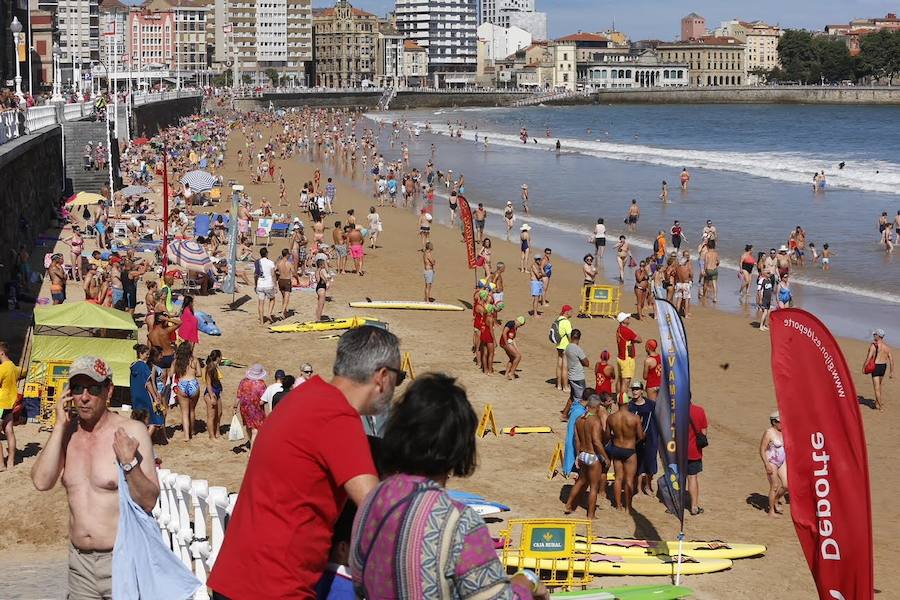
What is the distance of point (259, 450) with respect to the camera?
3.34 metres

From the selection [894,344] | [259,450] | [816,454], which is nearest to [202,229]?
[894,344]

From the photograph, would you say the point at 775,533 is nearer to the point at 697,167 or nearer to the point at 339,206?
the point at 339,206

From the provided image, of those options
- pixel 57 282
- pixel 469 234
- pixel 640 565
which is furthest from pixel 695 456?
pixel 57 282

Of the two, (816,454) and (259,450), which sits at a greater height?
(259,450)

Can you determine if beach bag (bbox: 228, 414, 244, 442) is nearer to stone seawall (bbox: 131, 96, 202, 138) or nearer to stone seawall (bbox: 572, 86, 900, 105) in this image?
stone seawall (bbox: 131, 96, 202, 138)

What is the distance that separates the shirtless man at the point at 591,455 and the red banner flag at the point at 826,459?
463 cm

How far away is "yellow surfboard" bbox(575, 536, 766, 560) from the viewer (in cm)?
907

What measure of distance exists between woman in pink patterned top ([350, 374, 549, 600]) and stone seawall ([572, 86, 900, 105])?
171 meters

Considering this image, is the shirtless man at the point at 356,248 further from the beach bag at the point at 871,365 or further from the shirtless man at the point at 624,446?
the shirtless man at the point at 624,446

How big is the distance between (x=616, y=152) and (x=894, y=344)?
177 feet

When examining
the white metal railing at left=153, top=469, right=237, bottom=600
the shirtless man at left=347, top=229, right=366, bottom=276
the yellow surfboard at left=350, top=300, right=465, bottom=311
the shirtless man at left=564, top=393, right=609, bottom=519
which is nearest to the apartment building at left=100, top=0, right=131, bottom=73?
the shirtless man at left=347, top=229, right=366, bottom=276

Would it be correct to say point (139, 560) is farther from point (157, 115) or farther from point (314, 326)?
point (157, 115)

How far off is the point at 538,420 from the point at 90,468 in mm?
9312

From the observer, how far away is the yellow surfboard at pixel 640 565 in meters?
8.37
